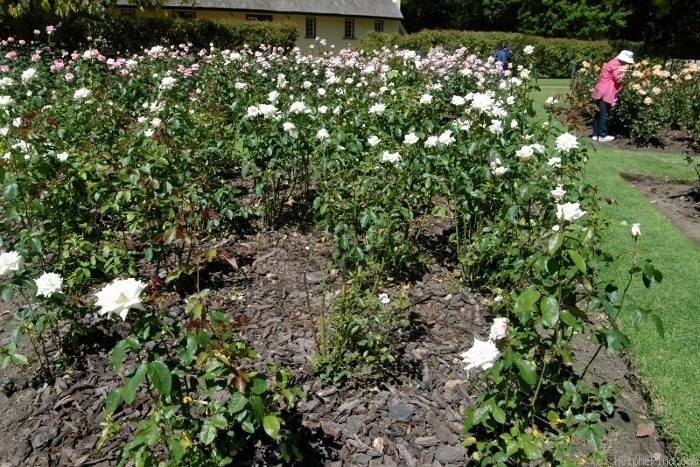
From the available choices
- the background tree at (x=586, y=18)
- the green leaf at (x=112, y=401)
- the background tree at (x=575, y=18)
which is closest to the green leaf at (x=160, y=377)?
the green leaf at (x=112, y=401)

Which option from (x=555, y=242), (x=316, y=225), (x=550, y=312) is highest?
(x=555, y=242)

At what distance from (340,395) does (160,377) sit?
1.29m

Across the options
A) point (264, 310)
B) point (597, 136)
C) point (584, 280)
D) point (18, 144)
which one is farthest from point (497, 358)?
point (597, 136)

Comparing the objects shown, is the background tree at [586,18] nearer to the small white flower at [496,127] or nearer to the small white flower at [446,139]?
the small white flower at [496,127]

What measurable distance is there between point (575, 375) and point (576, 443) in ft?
1.90

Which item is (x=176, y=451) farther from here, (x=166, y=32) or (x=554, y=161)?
(x=166, y=32)

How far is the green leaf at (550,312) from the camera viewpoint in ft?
6.66

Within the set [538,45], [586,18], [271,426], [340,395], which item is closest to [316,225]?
[340,395]

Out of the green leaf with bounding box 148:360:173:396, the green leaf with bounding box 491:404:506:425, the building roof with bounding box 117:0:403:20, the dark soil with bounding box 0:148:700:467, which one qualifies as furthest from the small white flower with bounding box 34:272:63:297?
the building roof with bounding box 117:0:403:20

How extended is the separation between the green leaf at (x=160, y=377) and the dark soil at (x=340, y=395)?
807mm

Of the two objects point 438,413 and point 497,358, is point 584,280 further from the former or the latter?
point 438,413

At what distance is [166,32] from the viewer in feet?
70.1

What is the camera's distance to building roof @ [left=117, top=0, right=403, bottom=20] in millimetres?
28922

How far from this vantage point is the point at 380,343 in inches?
122
